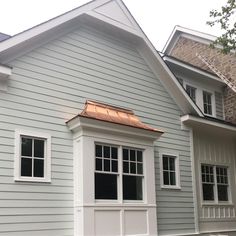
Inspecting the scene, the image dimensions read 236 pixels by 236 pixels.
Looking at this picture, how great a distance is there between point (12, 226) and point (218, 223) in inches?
321

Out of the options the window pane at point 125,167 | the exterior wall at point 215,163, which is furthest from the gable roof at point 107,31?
the window pane at point 125,167

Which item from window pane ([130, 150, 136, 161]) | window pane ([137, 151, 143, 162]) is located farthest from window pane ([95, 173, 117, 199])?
window pane ([137, 151, 143, 162])

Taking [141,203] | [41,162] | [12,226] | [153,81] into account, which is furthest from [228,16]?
[12,226]

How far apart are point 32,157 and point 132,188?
10.2ft

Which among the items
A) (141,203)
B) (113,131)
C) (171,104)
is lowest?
(141,203)

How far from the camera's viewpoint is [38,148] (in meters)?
10.3

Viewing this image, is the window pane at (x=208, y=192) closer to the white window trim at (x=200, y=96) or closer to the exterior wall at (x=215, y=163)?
the exterior wall at (x=215, y=163)

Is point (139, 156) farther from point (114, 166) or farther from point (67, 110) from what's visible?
point (67, 110)

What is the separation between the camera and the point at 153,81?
13.9 metres

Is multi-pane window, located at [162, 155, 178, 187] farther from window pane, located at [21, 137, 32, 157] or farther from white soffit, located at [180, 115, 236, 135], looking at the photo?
window pane, located at [21, 137, 32, 157]

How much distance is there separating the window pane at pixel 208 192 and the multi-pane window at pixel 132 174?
376 cm

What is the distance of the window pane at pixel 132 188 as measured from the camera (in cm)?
1140

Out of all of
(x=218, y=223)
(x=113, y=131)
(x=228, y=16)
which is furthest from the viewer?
(x=218, y=223)

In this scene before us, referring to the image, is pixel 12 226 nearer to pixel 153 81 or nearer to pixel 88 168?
pixel 88 168
